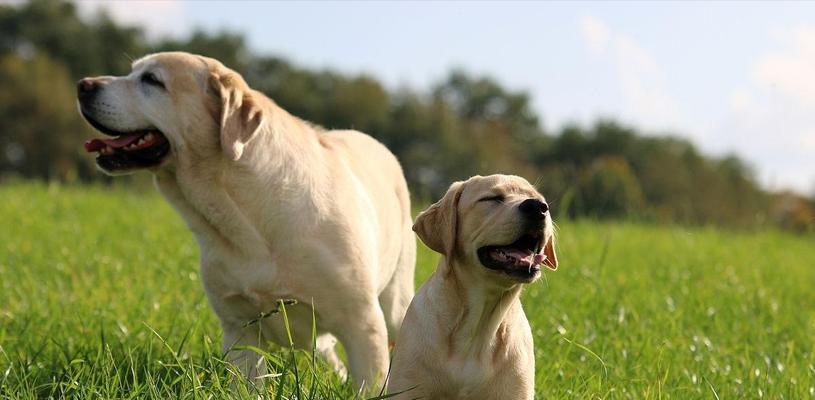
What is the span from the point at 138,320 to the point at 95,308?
0.67m

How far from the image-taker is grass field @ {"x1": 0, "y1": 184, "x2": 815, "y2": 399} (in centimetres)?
447

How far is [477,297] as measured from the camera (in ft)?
13.3

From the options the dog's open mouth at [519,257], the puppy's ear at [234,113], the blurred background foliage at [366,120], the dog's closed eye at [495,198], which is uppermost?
the dog's closed eye at [495,198]

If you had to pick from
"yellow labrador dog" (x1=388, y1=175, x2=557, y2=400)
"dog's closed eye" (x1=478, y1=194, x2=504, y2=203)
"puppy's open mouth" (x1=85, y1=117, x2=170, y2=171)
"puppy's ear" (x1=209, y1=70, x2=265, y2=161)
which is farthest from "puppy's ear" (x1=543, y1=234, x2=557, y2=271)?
"puppy's open mouth" (x1=85, y1=117, x2=170, y2=171)

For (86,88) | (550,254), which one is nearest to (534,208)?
(550,254)

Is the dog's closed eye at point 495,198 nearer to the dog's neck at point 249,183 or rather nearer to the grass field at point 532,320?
the grass field at point 532,320

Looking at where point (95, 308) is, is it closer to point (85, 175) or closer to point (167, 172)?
point (167, 172)

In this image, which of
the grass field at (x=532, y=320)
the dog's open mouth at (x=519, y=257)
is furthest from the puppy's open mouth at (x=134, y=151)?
the dog's open mouth at (x=519, y=257)

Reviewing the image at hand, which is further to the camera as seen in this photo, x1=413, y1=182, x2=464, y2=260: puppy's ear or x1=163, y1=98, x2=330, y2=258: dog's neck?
x1=163, y1=98, x2=330, y2=258: dog's neck

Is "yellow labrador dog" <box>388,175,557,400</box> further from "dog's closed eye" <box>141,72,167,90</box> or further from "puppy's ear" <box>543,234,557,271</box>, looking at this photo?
"dog's closed eye" <box>141,72,167,90</box>

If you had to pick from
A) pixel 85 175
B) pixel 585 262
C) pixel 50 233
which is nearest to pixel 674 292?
pixel 585 262

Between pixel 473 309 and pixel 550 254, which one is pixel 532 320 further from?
pixel 473 309

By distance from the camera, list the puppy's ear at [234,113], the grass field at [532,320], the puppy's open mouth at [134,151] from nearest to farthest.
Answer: the grass field at [532,320] → the puppy's ear at [234,113] → the puppy's open mouth at [134,151]

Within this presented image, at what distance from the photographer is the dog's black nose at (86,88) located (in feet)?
16.6
